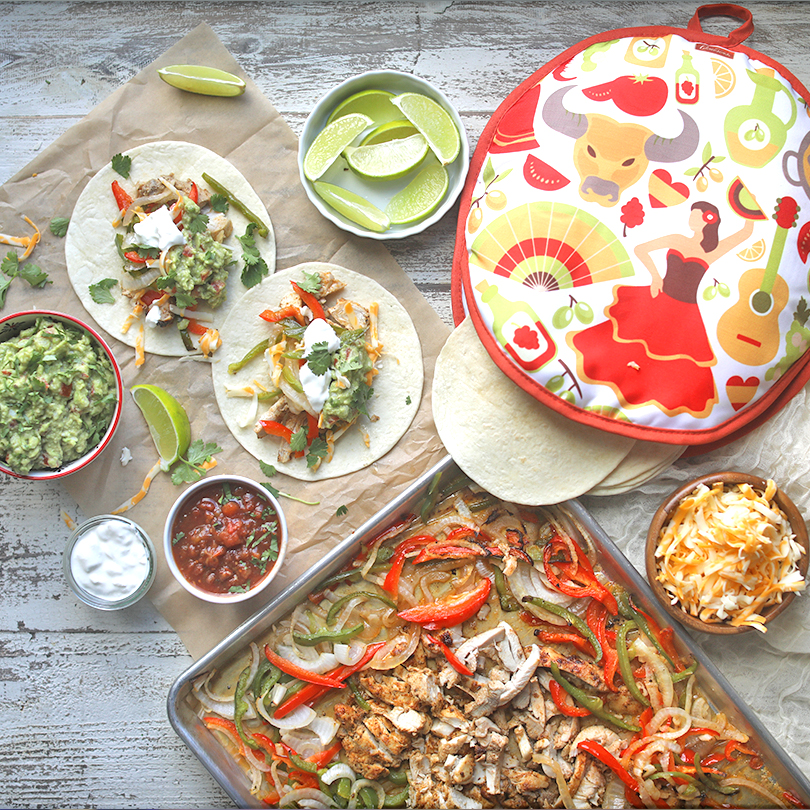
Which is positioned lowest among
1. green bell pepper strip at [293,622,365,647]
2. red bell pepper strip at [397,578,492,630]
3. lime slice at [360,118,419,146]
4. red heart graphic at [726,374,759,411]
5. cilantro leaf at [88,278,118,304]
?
green bell pepper strip at [293,622,365,647]

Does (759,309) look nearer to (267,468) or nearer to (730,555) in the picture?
(730,555)

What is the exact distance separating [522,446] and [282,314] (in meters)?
1.31

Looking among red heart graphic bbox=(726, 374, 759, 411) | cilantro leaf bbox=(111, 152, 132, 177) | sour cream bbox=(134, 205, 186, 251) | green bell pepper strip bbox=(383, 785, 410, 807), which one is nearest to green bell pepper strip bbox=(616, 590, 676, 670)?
red heart graphic bbox=(726, 374, 759, 411)

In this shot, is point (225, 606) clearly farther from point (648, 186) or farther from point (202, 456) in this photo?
point (648, 186)

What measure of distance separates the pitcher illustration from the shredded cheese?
1.48 m

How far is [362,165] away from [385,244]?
398 millimetres

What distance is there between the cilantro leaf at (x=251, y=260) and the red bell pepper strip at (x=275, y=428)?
27.3 inches

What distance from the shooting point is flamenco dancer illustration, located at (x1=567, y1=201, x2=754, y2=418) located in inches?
106

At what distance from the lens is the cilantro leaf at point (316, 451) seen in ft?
9.71

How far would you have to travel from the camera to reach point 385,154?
2975mm

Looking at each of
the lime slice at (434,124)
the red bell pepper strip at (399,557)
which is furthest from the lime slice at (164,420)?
the lime slice at (434,124)

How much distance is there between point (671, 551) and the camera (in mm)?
2613

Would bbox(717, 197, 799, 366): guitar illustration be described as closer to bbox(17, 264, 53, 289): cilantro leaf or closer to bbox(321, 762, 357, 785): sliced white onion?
bbox(321, 762, 357, 785): sliced white onion

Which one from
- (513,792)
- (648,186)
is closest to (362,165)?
(648,186)
